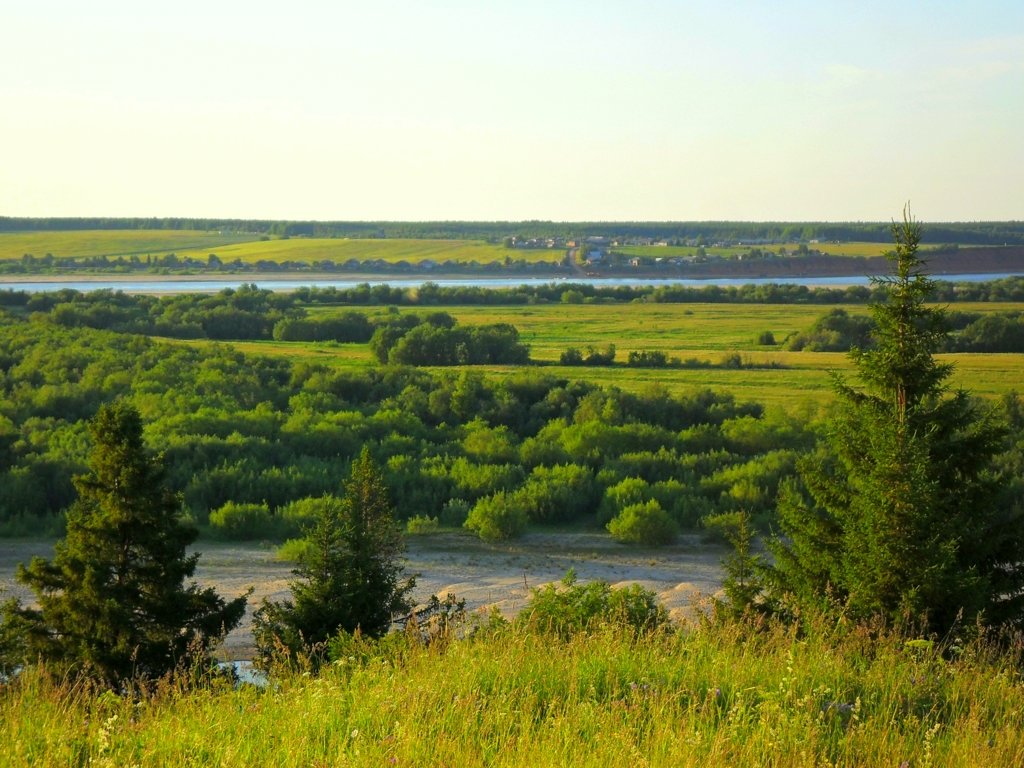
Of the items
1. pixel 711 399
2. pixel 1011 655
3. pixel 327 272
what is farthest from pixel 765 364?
pixel 327 272

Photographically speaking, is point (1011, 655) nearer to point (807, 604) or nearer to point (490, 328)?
point (807, 604)

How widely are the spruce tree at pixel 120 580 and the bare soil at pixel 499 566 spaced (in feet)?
17.7

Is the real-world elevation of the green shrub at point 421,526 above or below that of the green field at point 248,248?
below

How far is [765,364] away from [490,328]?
37.6 ft

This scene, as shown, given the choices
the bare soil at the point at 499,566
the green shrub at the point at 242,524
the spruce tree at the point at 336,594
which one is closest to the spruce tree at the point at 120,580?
the spruce tree at the point at 336,594

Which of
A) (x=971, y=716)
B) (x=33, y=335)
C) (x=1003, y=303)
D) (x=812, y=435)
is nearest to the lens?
(x=971, y=716)

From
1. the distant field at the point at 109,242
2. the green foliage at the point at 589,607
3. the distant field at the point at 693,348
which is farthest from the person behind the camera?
the distant field at the point at 109,242

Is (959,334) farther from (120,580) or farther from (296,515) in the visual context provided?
(120,580)

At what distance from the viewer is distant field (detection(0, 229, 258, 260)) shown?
127312mm

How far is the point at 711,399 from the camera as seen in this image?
33.2 metres

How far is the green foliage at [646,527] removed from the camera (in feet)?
69.6

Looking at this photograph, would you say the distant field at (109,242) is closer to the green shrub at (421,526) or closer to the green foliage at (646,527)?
the green shrub at (421,526)

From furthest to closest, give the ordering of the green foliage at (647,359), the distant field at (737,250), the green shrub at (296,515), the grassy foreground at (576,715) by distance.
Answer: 1. the distant field at (737,250)
2. the green foliage at (647,359)
3. the green shrub at (296,515)
4. the grassy foreground at (576,715)

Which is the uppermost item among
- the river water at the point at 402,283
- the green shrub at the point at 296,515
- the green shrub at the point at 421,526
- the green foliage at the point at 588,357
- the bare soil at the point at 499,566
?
the river water at the point at 402,283
